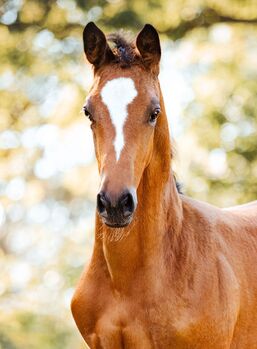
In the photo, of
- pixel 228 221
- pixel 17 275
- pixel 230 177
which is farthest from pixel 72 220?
pixel 228 221

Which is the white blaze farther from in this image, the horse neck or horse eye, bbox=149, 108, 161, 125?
the horse neck

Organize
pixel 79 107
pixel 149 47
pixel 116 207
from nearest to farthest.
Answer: pixel 116 207, pixel 149 47, pixel 79 107

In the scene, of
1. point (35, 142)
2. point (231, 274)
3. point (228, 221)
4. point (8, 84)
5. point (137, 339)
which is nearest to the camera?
point (137, 339)

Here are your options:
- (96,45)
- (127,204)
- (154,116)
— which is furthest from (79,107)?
(127,204)

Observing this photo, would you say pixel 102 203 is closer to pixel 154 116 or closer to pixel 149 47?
pixel 154 116

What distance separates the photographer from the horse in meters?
5.27

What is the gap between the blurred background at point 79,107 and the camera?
14430 mm

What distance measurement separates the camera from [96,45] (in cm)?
563

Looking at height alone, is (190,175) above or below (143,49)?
below

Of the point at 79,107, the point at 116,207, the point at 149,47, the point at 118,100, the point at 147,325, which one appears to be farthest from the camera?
the point at 79,107

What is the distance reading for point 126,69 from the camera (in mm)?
5492

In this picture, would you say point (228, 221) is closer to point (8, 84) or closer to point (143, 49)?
point (143, 49)

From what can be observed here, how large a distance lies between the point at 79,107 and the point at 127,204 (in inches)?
473

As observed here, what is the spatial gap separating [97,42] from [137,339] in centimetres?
185
